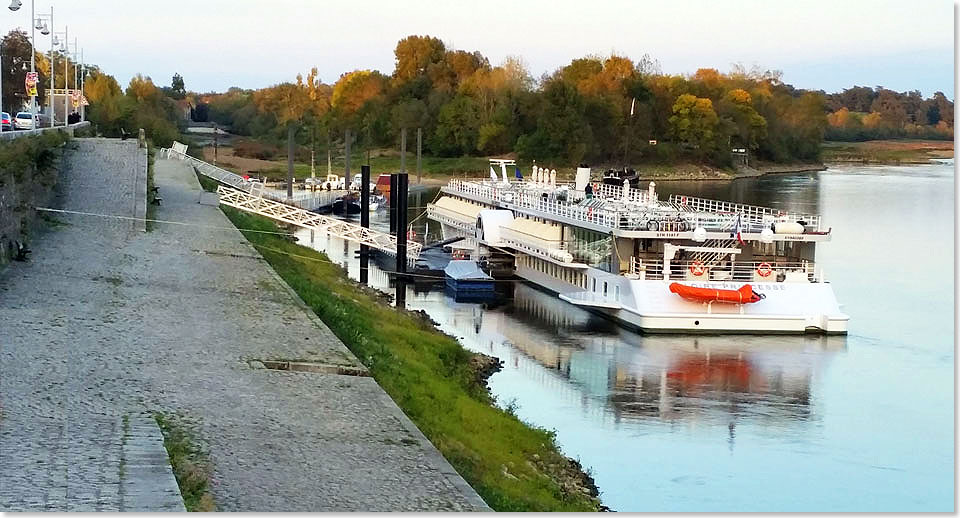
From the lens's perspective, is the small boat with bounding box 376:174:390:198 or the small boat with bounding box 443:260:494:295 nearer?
the small boat with bounding box 443:260:494:295

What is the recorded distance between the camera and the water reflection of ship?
27.4 metres

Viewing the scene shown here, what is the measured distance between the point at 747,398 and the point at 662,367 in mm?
3275

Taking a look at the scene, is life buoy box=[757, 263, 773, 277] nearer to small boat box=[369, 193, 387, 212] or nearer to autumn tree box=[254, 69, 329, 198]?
small boat box=[369, 193, 387, 212]

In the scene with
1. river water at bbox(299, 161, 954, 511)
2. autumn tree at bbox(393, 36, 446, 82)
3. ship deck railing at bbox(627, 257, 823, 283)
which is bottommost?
river water at bbox(299, 161, 954, 511)

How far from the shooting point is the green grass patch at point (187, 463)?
1287 cm

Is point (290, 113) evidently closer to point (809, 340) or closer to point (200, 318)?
point (809, 340)

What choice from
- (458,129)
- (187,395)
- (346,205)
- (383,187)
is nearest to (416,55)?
(458,129)

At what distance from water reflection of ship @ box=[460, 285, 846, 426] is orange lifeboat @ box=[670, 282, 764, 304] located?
102 centimetres

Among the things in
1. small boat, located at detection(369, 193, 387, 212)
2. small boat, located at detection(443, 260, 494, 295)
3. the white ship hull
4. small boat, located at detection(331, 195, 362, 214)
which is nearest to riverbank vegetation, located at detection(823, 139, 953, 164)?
small boat, located at detection(369, 193, 387, 212)

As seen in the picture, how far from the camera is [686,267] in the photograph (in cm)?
3728

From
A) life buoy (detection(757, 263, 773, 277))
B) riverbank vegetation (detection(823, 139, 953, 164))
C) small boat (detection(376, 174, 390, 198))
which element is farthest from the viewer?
riverbank vegetation (detection(823, 139, 953, 164))

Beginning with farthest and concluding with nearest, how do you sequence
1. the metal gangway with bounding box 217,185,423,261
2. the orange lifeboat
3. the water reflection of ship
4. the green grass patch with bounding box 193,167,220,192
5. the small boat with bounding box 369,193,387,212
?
the small boat with bounding box 369,193,387,212, the green grass patch with bounding box 193,167,220,192, the metal gangway with bounding box 217,185,423,261, the orange lifeboat, the water reflection of ship

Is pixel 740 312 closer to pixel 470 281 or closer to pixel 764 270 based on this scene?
pixel 764 270

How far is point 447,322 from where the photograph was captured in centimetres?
3756
